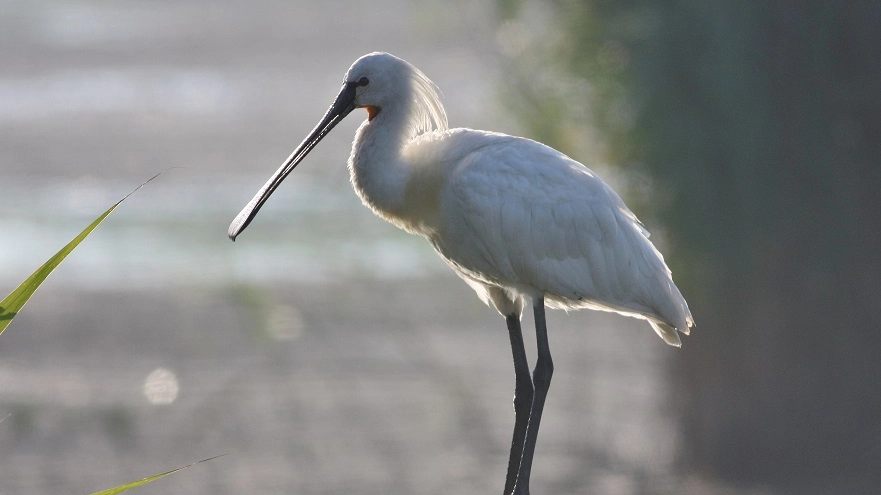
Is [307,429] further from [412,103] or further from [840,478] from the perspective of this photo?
[412,103]

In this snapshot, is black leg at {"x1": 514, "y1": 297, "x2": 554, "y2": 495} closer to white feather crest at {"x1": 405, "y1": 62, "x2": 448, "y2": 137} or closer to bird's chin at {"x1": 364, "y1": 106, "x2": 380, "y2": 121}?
white feather crest at {"x1": 405, "y1": 62, "x2": 448, "y2": 137}

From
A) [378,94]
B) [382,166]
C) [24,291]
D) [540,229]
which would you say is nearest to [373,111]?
[378,94]

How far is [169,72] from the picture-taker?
81.9 feet

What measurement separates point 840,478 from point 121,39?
20.0 m

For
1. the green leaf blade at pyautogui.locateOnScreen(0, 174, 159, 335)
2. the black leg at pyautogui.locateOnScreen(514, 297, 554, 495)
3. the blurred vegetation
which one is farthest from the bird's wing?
the blurred vegetation

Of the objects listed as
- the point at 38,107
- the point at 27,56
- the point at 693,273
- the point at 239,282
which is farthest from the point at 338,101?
the point at 27,56

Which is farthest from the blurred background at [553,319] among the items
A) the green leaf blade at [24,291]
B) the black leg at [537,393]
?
the green leaf blade at [24,291]

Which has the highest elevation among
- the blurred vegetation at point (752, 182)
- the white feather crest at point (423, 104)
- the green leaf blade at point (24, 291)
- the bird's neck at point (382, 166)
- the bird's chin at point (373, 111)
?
the blurred vegetation at point (752, 182)

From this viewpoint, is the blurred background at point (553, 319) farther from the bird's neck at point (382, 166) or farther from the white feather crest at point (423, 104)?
the bird's neck at point (382, 166)

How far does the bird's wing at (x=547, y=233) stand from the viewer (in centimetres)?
539

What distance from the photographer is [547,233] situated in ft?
17.9

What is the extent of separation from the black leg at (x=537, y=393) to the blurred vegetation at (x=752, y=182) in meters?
4.42

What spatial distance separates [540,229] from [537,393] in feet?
2.24

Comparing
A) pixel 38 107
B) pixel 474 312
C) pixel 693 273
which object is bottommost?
pixel 38 107
